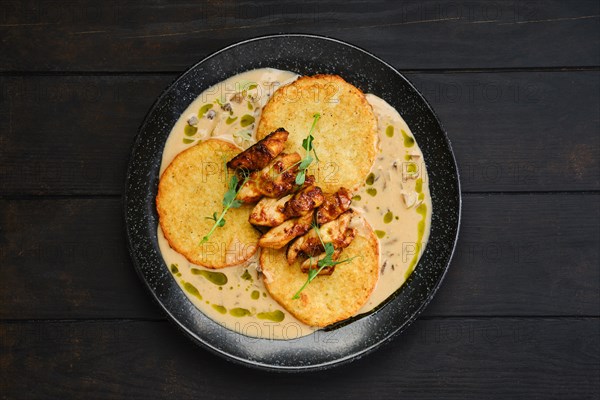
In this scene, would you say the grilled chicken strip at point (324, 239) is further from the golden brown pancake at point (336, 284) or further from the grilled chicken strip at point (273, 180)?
the grilled chicken strip at point (273, 180)

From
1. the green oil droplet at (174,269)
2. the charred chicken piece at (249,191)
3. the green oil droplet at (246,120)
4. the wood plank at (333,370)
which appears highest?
the green oil droplet at (246,120)

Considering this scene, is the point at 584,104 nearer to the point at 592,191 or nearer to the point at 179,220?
the point at 592,191

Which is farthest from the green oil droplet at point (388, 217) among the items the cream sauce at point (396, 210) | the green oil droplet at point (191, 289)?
the green oil droplet at point (191, 289)

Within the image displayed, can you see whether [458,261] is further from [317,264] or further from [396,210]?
[317,264]

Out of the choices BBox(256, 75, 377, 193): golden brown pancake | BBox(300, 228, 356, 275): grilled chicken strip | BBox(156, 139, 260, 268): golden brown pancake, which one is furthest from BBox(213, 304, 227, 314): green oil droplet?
BBox(256, 75, 377, 193): golden brown pancake

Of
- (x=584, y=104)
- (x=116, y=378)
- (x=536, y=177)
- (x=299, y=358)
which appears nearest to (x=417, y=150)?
(x=536, y=177)

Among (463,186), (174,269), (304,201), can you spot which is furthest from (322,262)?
(463,186)
